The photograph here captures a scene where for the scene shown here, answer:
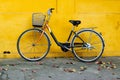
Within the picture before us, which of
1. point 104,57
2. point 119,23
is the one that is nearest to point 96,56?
point 104,57

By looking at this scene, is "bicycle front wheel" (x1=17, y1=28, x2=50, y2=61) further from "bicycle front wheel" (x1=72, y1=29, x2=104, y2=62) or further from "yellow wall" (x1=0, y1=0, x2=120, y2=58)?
"bicycle front wheel" (x1=72, y1=29, x2=104, y2=62)

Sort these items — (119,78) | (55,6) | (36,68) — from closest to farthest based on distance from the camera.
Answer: (119,78)
(36,68)
(55,6)

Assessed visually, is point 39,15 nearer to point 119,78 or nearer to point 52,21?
point 52,21

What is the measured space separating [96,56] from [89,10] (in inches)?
47.3

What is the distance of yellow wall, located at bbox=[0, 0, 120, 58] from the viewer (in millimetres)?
10266

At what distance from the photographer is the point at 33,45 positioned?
10.4 meters

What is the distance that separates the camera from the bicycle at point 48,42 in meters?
10.1

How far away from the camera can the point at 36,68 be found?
31.5 feet

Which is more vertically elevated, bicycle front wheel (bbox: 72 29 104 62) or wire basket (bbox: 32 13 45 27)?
wire basket (bbox: 32 13 45 27)

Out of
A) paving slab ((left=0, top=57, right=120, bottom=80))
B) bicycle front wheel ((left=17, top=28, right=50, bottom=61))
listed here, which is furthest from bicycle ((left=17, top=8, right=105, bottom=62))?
paving slab ((left=0, top=57, right=120, bottom=80))

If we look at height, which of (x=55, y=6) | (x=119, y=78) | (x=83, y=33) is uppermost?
(x=55, y=6)

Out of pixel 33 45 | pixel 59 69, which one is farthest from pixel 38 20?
pixel 59 69

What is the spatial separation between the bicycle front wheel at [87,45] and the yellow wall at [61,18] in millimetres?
302

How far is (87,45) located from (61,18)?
959 millimetres
